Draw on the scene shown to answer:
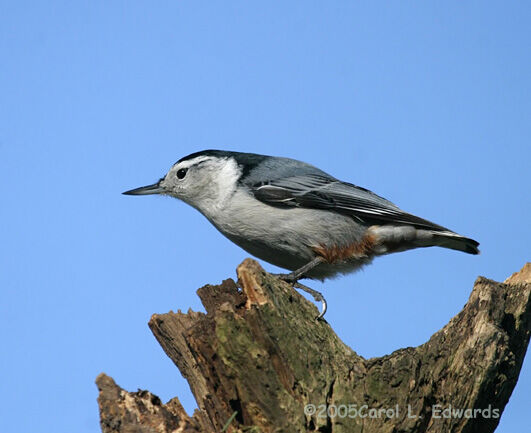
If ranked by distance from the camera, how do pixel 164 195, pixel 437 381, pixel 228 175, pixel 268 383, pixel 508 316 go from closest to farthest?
pixel 268 383 → pixel 437 381 → pixel 508 316 → pixel 228 175 → pixel 164 195

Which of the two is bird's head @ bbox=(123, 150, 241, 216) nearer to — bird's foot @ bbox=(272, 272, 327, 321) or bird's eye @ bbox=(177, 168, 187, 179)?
bird's eye @ bbox=(177, 168, 187, 179)

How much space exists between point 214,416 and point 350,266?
2372mm

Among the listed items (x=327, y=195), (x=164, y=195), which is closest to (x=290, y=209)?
(x=327, y=195)

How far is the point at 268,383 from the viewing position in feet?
12.3

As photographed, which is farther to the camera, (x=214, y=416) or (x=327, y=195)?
(x=327, y=195)

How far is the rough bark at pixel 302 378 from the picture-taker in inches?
148

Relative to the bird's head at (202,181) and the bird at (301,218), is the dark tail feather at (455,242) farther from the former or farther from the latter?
the bird's head at (202,181)

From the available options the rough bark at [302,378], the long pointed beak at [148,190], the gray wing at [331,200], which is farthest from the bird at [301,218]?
the rough bark at [302,378]

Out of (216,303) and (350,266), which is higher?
(350,266)

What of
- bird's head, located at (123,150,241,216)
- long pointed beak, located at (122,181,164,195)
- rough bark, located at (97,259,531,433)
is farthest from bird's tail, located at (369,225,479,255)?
long pointed beak, located at (122,181,164,195)

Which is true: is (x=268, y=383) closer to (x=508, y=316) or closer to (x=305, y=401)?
(x=305, y=401)

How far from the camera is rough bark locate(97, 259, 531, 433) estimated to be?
148 inches

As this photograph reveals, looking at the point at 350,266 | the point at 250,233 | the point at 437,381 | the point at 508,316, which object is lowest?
the point at 437,381

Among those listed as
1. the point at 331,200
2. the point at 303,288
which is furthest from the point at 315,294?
the point at 331,200
